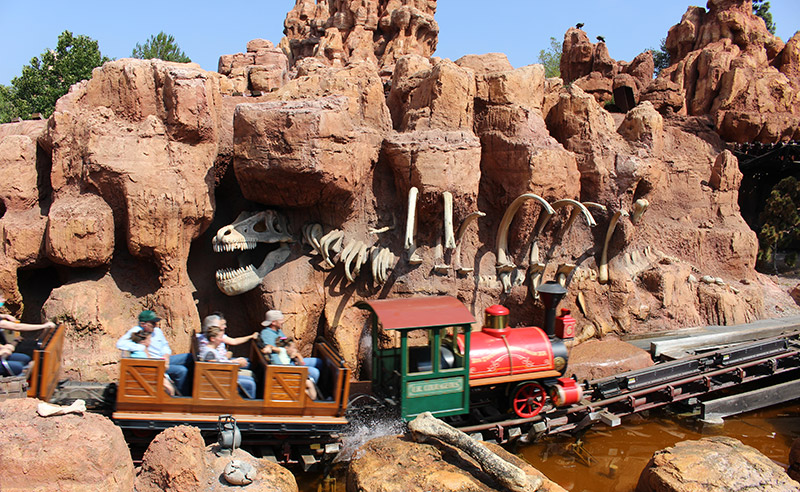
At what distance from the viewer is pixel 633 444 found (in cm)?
803

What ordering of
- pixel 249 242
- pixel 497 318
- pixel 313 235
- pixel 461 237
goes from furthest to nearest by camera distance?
1. pixel 461 237
2. pixel 313 235
3. pixel 249 242
4. pixel 497 318

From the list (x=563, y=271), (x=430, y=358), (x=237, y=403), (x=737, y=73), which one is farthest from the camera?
(x=737, y=73)

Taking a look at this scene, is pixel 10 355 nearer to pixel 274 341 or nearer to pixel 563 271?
pixel 274 341

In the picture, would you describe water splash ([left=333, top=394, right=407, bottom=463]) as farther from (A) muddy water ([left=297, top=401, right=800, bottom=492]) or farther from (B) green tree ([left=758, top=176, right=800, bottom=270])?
(B) green tree ([left=758, top=176, right=800, bottom=270])

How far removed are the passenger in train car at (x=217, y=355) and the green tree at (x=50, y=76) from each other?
20.5 meters

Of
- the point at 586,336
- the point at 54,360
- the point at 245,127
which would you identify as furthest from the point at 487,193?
the point at 54,360

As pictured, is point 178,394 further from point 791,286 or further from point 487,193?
point 791,286

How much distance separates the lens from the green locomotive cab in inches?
255

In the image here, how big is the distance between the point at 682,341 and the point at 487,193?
426cm

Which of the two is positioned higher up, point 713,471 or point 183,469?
point 183,469

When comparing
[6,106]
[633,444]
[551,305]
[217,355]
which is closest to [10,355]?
[217,355]

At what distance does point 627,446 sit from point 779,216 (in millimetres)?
11600

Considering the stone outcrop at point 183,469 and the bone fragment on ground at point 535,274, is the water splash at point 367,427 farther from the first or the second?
the bone fragment on ground at point 535,274

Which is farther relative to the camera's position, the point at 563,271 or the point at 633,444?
the point at 563,271
